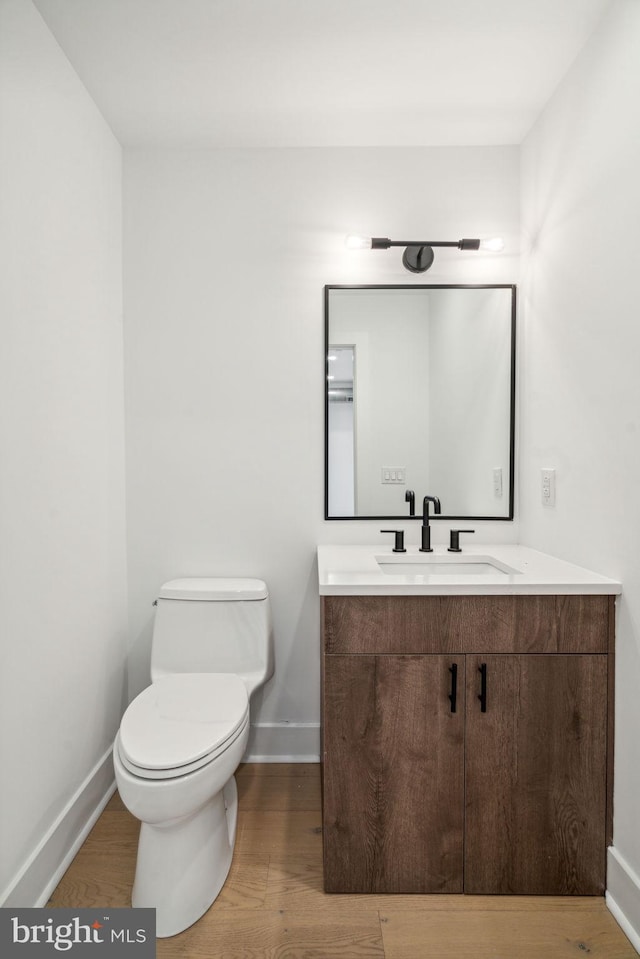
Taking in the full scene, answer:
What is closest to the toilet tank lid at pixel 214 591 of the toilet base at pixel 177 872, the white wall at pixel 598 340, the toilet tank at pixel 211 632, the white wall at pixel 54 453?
the toilet tank at pixel 211 632

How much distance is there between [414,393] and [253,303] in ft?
2.42

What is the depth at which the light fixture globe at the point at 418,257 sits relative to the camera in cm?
200

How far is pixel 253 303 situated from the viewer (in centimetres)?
208

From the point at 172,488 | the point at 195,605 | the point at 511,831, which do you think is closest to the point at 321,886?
the point at 511,831

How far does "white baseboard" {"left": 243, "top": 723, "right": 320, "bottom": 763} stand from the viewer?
2.13 m

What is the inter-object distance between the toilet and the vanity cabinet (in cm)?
32

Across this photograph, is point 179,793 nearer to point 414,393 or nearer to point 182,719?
point 182,719

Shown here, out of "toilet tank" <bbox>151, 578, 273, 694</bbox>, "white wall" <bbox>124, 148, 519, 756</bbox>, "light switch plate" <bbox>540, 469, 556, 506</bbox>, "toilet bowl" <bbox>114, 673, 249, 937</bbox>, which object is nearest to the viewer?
"toilet bowl" <bbox>114, 673, 249, 937</bbox>

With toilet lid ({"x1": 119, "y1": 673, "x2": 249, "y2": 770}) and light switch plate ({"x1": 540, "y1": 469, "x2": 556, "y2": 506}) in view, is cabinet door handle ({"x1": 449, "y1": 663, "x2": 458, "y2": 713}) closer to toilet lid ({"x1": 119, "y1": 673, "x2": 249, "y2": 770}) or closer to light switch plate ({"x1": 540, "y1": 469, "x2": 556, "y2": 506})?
toilet lid ({"x1": 119, "y1": 673, "x2": 249, "y2": 770})

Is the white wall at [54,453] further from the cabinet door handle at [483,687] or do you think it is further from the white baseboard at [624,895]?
the white baseboard at [624,895]

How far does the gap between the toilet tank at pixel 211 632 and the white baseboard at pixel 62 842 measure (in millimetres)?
400

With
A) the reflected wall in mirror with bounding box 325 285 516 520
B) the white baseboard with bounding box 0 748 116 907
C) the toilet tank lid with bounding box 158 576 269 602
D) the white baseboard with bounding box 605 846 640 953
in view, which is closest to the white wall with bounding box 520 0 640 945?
the white baseboard with bounding box 605 846 640 953

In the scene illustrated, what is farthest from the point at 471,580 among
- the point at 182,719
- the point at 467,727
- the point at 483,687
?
the point at 182,719

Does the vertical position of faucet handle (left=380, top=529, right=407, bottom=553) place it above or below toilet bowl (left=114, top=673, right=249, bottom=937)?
above
